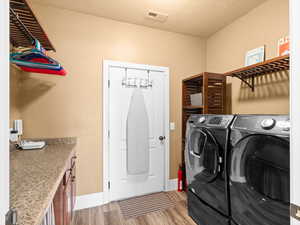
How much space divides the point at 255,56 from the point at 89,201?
117 inches

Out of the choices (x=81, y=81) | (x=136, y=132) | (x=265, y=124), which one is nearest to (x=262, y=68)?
(x=265, y=124)

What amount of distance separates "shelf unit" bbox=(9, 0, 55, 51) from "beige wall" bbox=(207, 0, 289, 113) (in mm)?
2421

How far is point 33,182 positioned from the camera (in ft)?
2.95

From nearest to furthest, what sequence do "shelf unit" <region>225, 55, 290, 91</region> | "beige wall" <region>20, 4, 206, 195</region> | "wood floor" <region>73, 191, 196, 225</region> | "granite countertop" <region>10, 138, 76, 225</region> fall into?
1. "granite countertop" <region>10, 138, 76, 225</region>
2. "shelf unit" <region>225, 55, 290, 91</region>
3. "wood floor" <region>73, 191, 196, 225</region>
4. "beige wall" <region>20, 4, 206, 195</region>

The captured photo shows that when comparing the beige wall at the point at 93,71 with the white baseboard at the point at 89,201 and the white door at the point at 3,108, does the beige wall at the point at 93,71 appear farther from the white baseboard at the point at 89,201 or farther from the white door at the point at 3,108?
the white door at the point at 3,108

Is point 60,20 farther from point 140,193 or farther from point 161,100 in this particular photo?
point 140,193

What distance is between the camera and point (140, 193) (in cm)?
250

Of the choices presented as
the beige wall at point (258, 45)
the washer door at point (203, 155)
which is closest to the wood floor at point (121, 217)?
the washer door at point (203, 155)

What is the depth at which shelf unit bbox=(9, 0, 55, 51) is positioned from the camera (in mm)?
1059

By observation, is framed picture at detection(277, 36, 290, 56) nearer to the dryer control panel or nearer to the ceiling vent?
the dryer control panel

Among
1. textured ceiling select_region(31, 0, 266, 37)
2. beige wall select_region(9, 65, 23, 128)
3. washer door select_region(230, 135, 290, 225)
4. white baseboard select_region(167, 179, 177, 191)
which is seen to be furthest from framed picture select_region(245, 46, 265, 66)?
beige wall select_region(9, 65, 23, 128)

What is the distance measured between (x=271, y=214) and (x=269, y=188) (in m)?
0.17

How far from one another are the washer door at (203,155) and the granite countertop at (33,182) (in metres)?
1.25

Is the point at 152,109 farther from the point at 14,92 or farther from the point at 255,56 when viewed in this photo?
the point at 14,92
